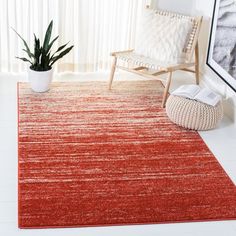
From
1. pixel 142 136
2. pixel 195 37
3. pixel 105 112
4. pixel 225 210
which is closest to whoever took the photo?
pixel 225 210

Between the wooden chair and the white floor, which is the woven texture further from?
the white floor

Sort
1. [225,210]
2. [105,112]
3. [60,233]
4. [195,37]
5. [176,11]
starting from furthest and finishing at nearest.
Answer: [176,11], [195,37], [105,112], [225,210], [60,233]

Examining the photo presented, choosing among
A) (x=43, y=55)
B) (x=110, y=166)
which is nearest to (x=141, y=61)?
(x=43, y=55)

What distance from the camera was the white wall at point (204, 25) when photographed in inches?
170

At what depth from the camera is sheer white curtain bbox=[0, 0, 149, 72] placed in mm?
4699

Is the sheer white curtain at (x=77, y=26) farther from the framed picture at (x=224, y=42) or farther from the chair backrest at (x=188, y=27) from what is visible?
the framed picture at (x=224, y=42)

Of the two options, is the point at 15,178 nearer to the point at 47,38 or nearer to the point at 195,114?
the point at 195,114

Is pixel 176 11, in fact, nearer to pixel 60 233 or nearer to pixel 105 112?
pixel 105 112

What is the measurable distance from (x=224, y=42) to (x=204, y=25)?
28.0 inches

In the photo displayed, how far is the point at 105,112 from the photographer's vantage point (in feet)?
13.7

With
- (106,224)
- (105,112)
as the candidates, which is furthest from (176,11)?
(106,224)

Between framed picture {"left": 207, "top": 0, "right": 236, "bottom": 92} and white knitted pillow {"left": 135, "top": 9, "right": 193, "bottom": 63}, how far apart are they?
25 centimetres

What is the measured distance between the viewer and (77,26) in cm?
484

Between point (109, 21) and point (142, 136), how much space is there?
1.50 m
